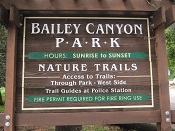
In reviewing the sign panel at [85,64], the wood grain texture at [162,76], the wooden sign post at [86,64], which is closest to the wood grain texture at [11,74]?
the wooden sign post at [86,64]

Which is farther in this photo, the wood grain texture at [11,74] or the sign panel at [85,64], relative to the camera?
the sign panel at [85,64]

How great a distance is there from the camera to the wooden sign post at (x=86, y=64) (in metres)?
3.13

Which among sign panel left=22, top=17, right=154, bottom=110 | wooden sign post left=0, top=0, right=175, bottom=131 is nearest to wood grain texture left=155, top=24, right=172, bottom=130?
wooden sign post left=0, top=0, right=175, bottom=131

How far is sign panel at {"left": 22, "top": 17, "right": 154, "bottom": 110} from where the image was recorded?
318 centimetres

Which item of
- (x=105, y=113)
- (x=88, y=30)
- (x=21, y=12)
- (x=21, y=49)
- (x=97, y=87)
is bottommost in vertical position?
(x=105, y=113)

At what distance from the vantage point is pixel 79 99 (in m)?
3.18

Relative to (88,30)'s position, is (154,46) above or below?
A: below

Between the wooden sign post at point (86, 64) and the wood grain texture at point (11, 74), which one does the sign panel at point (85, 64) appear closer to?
the wooden sign post at point (86, 64)

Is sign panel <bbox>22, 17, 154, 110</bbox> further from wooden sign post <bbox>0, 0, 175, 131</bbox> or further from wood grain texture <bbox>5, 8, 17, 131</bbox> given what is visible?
wood grain texture <bbox>5, 8, 17, 131</bbox>

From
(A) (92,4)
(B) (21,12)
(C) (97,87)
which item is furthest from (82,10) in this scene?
(C) (97,87)

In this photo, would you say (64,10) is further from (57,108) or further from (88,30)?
(57,108)

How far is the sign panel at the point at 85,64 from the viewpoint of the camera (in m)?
3.18

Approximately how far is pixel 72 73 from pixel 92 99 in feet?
1.39

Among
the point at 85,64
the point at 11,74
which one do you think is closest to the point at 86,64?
the point at 85,64
